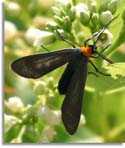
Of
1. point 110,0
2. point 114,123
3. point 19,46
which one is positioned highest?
point 110,0

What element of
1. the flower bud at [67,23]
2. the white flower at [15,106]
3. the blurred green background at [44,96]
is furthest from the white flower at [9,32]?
the flower bud at [67,23]

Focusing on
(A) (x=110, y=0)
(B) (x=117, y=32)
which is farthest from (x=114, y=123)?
(A) (x=110, y=0)

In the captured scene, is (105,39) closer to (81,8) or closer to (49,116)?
(81,8)

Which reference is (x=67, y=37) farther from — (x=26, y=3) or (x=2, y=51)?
(x=26, y=3)

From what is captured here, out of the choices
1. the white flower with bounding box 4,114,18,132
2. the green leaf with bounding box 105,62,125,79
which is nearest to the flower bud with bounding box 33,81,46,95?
the white flower with bounding box 4,114,18,132

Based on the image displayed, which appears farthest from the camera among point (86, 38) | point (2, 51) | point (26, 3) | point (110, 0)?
point (26, 3)

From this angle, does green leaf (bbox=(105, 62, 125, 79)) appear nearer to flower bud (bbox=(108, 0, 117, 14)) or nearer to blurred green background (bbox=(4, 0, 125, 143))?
blurred green background (bbox=(4, 0, 125, 143))

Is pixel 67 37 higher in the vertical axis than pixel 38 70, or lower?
higher

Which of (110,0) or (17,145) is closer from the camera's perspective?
(110,0)
